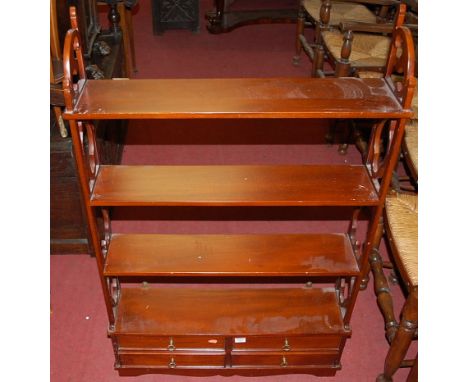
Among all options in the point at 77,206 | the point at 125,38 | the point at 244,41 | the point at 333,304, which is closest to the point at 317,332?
the point at 333,304

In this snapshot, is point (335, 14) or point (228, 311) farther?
point (335, 14)

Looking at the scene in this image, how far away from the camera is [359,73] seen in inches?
130

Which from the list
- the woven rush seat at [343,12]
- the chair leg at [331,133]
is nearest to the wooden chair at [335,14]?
the woven rush seat at [343,12]

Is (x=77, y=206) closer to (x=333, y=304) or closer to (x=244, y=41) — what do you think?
(x=333, y=304)

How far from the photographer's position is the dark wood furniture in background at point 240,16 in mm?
5055

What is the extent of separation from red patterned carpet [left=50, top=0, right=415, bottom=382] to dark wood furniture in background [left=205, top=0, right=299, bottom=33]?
4.1 inches

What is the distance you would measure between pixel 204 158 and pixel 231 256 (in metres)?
1.48

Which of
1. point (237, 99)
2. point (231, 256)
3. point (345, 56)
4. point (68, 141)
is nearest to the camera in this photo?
point (237, 99)

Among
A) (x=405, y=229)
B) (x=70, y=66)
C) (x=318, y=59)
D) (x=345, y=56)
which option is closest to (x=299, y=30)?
(x=318, y=59)

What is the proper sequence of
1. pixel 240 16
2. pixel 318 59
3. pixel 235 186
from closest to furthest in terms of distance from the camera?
pixel 235 186
pixel 318 59
pixel 240 16

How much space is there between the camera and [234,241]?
2.29 m

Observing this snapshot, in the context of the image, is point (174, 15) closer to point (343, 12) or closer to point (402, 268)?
point (343, 12)

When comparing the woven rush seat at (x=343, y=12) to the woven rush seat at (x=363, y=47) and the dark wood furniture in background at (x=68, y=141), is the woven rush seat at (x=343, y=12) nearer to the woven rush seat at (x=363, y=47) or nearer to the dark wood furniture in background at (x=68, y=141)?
the woven rush seat at (x=363, y=47)

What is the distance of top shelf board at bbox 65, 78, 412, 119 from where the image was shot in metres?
1.71
